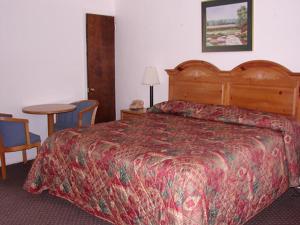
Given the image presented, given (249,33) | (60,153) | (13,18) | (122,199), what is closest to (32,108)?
(13,18)

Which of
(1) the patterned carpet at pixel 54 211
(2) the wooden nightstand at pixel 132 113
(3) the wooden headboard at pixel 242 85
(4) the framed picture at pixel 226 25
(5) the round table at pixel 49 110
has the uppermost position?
(4) the framed picture at pixel 226 25

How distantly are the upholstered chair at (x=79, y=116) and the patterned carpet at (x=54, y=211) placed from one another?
128 centimetres

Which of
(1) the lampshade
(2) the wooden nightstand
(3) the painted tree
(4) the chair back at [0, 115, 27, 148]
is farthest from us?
(1) the lampshade

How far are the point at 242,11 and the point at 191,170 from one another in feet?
8.10

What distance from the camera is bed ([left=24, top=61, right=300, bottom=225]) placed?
2.35 metres

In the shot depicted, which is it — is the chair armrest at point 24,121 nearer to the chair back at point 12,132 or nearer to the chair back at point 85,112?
the chair back at point 12,132

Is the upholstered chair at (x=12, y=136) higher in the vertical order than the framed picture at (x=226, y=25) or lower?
lower

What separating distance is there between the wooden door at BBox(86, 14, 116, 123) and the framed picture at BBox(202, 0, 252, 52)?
1739 millimetres

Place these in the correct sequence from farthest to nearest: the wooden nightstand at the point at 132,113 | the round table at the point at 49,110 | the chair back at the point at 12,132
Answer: the wooden nightstand at the point at 132,113 → the round table at the point at 49,110 → the chair back at the point at 12,132

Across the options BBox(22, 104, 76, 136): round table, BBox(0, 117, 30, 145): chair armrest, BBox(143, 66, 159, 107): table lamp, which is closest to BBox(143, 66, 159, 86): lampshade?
BBox(143, 66, 159, 107): table lamp

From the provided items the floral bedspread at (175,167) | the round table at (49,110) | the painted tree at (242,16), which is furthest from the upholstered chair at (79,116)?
the painted tree at (242,16)

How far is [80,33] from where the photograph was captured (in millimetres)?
5199

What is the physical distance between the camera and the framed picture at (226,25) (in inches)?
159

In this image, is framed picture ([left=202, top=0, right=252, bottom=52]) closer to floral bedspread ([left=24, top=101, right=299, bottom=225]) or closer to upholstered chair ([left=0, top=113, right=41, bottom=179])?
floral bedspread ([left=24, top=101, right=299, bottom=225])
